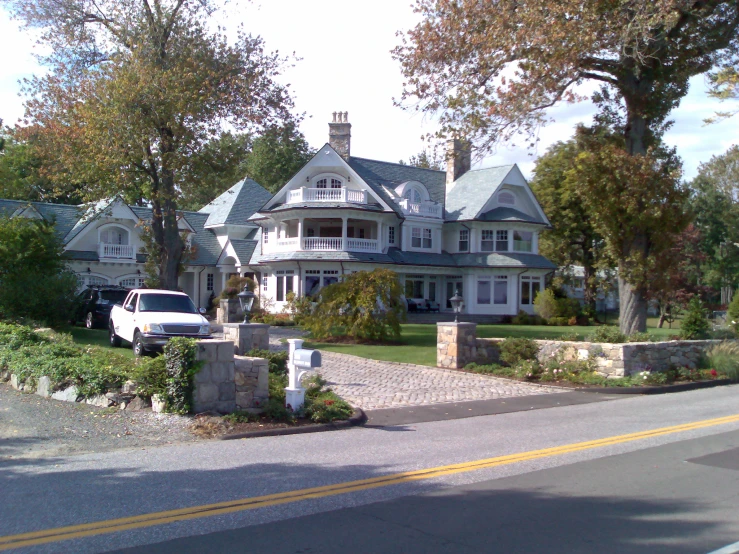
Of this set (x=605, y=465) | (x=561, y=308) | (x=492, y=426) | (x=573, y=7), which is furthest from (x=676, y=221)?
(x=561, y=308)

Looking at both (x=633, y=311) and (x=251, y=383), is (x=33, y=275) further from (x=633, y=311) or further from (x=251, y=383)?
(x=633, y=311)

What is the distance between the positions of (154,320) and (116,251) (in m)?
23.7

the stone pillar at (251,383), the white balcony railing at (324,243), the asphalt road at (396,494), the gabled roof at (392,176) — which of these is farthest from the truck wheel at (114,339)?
the gabled roof at (392,176)

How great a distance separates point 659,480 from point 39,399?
10.3m

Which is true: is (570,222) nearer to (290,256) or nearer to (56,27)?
(290,256)

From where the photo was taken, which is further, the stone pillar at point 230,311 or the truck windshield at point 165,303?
the stone pillar at point 230,311

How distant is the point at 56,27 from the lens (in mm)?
25641

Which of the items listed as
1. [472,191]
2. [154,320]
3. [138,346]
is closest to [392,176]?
[472,191]

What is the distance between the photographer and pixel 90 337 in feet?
74.0

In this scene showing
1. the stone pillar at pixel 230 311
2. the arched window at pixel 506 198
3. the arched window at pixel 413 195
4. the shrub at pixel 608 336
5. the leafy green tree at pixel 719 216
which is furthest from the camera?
the leafy green tree at pixel 719 216

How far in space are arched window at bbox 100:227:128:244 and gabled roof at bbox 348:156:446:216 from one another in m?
13.9

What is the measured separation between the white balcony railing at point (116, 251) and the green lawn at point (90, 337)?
1349 centimetres

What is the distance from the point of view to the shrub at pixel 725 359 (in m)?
18.2

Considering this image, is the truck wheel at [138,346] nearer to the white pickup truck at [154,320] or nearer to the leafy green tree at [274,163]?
the white pickup truck at [154,320]
